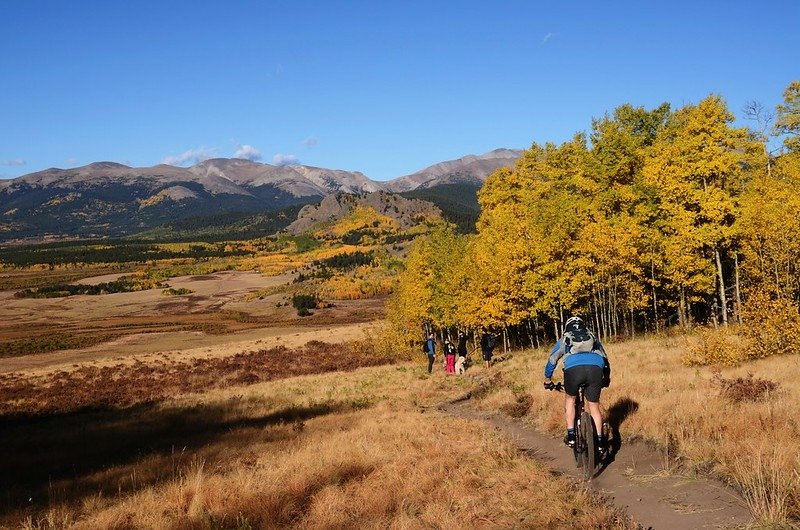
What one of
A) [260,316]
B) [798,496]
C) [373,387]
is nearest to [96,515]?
[798,496]

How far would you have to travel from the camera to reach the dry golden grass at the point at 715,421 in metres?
7.09

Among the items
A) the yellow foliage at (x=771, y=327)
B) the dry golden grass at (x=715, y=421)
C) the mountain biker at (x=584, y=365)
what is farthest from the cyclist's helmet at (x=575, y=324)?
the yellow foliage at (x=771, y=327)

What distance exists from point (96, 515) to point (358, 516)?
14.7 feet

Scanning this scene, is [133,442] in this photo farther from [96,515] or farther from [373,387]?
[373,387]

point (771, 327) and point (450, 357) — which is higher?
point (771, 327)

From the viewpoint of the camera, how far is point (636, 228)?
31.9m

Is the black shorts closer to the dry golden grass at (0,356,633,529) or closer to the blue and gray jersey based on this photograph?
the blue and gray jersey

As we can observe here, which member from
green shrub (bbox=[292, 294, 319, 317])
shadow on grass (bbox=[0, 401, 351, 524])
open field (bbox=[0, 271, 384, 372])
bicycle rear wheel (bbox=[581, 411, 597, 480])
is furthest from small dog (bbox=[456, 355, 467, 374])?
green shrub (bbox=[292, 294, 319, 317])

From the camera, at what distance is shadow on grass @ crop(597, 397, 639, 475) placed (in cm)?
1030

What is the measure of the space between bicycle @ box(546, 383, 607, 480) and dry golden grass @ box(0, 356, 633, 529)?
2.08 ft

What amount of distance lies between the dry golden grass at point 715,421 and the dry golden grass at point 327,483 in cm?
189

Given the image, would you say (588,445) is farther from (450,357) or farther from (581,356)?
(450,357)

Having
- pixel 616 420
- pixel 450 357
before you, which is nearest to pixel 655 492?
pixel 616 420

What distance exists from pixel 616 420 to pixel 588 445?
3.35 m
